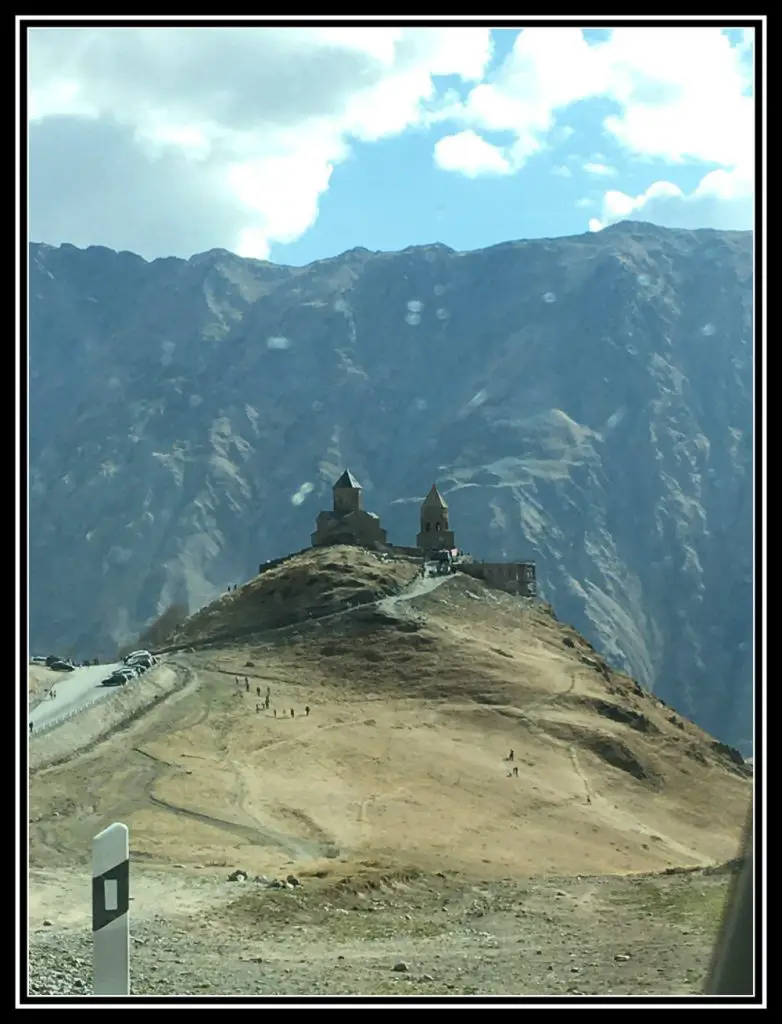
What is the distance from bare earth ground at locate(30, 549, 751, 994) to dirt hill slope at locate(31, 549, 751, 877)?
14 centimetres

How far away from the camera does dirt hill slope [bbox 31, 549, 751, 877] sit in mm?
30281

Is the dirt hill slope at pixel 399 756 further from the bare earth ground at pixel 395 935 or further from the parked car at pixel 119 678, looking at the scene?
the bare earth ground at pixel 395 935

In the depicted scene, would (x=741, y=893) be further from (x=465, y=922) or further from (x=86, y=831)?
(x=86, y=831)

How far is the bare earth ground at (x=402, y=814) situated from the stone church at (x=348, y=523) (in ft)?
39.7

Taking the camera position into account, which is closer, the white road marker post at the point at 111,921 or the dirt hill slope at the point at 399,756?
the white road marker post at the point at 111,921

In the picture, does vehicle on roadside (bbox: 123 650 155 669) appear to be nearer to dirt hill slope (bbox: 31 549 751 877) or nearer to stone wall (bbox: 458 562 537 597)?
dirt hill slope (bbox: 31 549 751 877)

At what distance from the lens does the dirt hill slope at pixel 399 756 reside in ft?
99.3

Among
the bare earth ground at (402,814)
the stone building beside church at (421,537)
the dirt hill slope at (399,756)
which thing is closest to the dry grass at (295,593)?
the dirt hill slope at (399,756)

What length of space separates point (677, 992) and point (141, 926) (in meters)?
6.60

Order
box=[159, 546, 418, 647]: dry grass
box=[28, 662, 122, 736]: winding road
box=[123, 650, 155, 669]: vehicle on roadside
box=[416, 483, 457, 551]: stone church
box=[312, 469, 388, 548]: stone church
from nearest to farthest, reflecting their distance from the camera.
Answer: box=[28, 662, 122, 736]: winding road < box=[123, 650, 155, 669]: vehicle on roadside < box=[159, 546, 418, 647]: dry grass < box=[312, 469, 388, 548]: stone church < box=[416, 483, 457, 551]: stone church

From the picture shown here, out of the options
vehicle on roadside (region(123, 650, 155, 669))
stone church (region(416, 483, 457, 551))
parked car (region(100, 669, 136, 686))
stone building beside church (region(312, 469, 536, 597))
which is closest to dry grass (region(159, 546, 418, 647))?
vehicle on roadside (region(123, 650, 155, 669))
